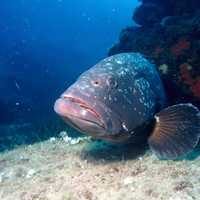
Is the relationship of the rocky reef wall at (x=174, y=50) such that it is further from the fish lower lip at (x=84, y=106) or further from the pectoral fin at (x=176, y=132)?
the fish lower lip at (x=84, y=106)

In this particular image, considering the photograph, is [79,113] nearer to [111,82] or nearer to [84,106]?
[84,106]

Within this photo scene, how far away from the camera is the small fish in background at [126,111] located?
4.61 m

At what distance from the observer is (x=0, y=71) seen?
87.1 ft

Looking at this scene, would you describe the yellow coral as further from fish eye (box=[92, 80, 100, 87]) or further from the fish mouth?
the fish mouth

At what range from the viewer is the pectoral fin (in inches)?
205

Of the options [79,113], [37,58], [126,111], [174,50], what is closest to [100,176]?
[126,111]

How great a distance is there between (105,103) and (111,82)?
43 cm

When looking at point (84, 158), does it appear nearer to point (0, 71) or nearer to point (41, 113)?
point (41, 113)

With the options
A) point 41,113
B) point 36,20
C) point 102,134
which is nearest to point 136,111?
point 102,134

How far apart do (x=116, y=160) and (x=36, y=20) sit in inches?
3715

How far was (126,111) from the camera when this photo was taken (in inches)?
198

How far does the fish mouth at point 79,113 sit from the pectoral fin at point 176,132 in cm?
116

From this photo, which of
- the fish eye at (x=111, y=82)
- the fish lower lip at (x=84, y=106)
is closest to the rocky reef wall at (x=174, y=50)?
the fish eye at (x=111, y=82)

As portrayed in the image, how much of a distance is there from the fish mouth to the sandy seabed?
33.5 inches
